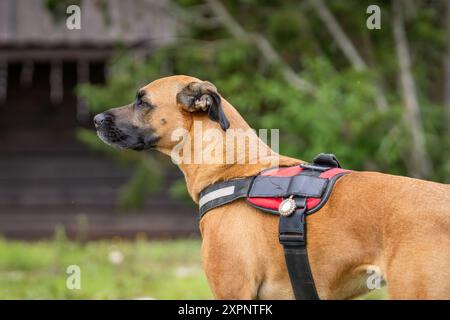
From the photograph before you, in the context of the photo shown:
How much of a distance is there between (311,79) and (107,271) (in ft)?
12.5

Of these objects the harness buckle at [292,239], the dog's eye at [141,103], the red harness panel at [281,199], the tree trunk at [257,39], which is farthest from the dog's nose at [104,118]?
the tree trunk at [257,39]

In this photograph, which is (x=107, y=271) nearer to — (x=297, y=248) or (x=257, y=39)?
(x=257, y=39)

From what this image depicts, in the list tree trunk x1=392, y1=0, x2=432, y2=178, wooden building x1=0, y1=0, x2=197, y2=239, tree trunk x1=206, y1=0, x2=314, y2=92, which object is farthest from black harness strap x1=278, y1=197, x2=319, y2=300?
wooden building x1=0, y1=0, x2=197, y2=239

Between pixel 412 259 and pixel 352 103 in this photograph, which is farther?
pixel 352 103

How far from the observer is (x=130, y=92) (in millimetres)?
10781

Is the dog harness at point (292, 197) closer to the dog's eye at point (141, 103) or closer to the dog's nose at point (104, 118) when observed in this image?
the dog's eye at point (141, 103)

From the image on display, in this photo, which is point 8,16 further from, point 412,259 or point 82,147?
point 412,259

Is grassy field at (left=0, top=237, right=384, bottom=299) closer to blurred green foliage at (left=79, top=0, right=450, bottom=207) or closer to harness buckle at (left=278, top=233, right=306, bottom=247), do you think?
blurred green foliage at (left=79, top=0, right=450, bottom=207)

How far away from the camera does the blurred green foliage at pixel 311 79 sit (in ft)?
33.1

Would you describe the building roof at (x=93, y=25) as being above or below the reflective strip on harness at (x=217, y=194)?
above

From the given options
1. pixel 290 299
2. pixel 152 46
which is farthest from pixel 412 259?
pixel 152 46

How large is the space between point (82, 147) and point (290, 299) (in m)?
9.72
